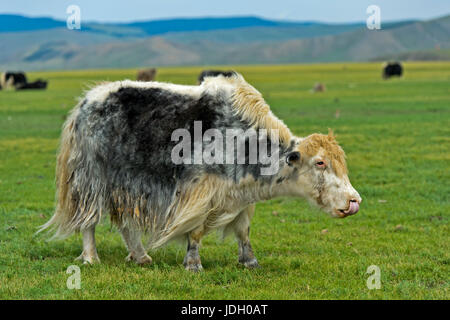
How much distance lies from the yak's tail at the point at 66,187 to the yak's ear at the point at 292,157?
111 inches

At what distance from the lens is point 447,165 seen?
14.5 metres

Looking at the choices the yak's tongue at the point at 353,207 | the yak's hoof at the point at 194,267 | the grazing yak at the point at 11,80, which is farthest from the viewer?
the grazing yak at the point at 11,80

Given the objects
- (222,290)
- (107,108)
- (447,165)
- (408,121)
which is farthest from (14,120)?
(222,290)

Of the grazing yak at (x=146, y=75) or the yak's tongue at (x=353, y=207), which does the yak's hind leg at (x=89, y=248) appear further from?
the grazing yak at (x=146, y=75)

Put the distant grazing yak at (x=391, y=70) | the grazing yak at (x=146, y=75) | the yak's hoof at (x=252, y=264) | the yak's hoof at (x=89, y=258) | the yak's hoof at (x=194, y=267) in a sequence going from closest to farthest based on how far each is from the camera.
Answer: the yak's hoof at (x=194, y=267), the yak's hoof at (x=252, y=264), the yak's hoof at (x=89, y=258), the grazing yak at (x=146, y=75), the distant grazing yak at (x=391, y=70)

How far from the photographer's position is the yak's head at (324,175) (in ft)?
22.8

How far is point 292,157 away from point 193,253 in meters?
1.63

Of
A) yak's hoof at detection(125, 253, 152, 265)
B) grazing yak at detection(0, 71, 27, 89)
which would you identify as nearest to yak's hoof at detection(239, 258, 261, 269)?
yak's hoof at detection(125, 253, 152, 265)

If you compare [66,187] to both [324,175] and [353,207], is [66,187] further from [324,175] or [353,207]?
[353,207]

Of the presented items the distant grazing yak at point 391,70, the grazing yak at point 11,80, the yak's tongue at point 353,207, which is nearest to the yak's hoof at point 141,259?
the yak's tongue at point 353,207

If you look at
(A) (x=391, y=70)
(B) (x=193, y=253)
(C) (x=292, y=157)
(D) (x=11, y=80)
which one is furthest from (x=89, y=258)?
(A) (x=391, y=70)

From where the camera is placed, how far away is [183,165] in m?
7.36

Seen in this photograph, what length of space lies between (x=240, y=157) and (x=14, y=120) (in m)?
22.1

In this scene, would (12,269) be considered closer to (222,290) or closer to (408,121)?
(222,290)
